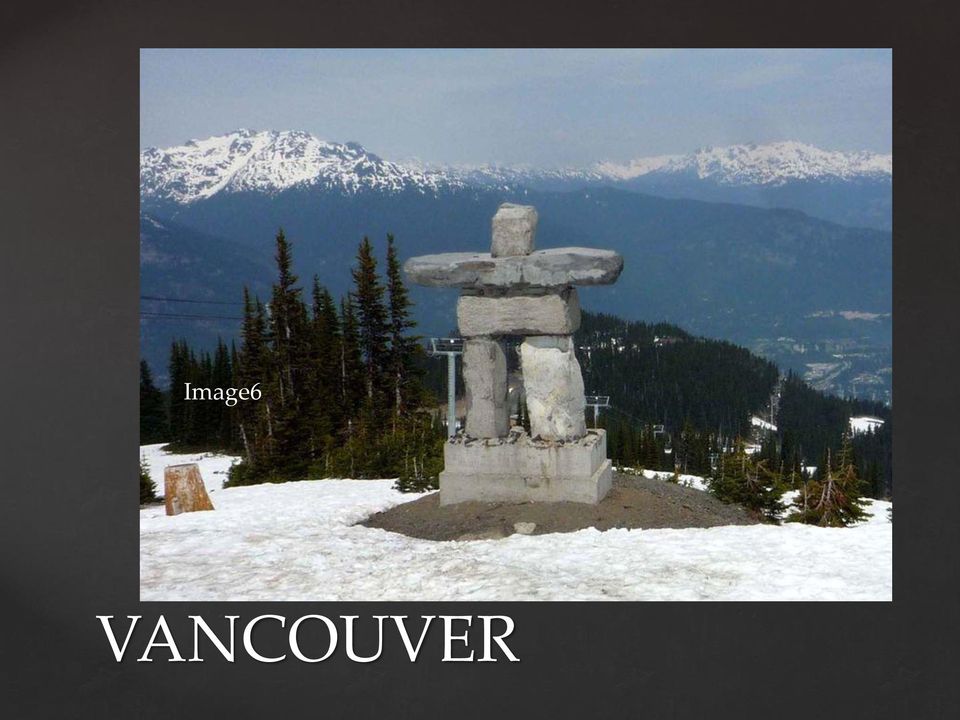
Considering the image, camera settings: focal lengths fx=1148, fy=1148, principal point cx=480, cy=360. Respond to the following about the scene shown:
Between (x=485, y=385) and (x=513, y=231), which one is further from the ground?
(x=513, y=231)

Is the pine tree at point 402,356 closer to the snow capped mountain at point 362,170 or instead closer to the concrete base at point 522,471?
the snow capped mountain at point 362,170

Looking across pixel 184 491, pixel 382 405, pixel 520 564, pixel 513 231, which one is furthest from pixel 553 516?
pixel 382 405

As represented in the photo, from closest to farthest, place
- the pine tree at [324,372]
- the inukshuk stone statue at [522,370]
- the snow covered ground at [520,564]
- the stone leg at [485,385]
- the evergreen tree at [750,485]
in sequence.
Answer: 1. the snow covered ground at [520,564]
2. the inukshuk stone statue at [522,370]
3. the stone leg at [485,385]
4. the evergreen tree at [750,485]
5. the pine tree at [324,372]

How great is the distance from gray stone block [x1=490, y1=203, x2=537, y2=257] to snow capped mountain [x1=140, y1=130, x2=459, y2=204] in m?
3.65

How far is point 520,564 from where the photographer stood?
9789mm

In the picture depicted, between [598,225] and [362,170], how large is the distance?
9.28 meters

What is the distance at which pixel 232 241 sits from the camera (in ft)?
78.9

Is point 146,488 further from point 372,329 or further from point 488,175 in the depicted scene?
point 488,175

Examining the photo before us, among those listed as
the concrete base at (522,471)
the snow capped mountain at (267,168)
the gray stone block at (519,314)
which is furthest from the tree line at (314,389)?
the gray stone block at (519,314)

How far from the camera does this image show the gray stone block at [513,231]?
38.9ft

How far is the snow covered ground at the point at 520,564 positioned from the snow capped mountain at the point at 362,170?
4.28 m
